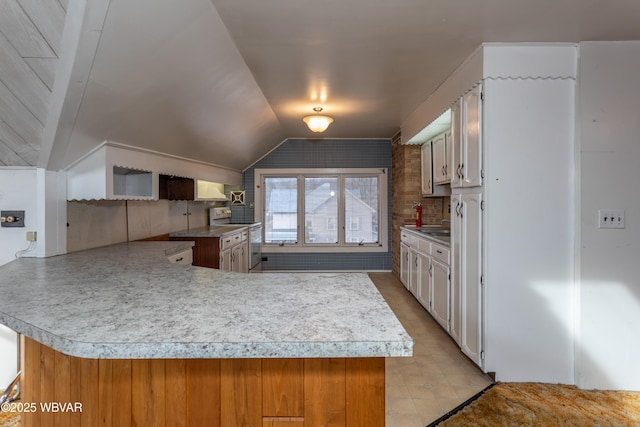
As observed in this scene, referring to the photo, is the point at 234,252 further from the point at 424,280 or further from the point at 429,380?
the point at 429,380

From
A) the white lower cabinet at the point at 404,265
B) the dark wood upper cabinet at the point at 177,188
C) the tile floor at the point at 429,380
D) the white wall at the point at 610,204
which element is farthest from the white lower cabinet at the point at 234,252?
the white wall at the point at 610,204

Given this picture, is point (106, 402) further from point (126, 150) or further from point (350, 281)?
point (126, 150)

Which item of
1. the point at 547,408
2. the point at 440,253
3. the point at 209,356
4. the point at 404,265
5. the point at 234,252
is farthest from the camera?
the point at 404,265

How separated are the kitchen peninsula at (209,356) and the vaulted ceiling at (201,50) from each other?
44.1 inches

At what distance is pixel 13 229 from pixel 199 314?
2044 mm

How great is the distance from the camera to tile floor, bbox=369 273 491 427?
6.63ft

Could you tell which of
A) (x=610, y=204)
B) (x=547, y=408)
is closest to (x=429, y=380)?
(x=547, y=408)

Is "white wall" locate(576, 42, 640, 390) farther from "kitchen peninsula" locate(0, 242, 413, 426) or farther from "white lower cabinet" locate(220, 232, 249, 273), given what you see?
"white lower cabinet" locate(220, 232, 249, 273)

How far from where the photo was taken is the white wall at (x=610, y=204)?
2223mm

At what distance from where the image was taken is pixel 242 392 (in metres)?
1.02

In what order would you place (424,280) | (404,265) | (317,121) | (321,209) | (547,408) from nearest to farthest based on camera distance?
1. (547,408)
2. (424,280)
3. (317,121)
4. (404,265)
5. (321,209)

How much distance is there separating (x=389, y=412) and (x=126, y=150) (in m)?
2.72

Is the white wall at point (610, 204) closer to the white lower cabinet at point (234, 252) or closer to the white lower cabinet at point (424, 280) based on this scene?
the white lower cabinet at point (424, 280)

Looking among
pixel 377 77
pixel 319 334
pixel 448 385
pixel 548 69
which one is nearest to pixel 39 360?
pixel 319 334
